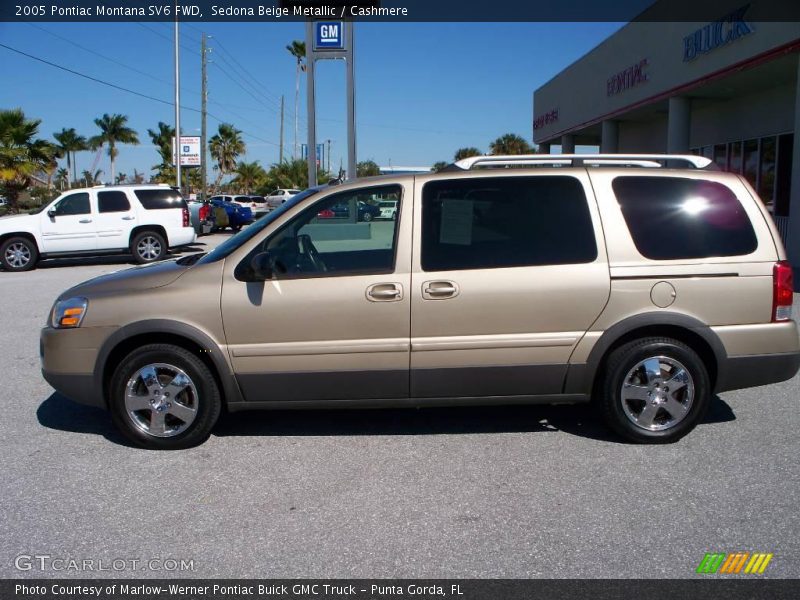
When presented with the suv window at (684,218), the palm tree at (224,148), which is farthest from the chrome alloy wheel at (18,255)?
the palm tree at (224,148)

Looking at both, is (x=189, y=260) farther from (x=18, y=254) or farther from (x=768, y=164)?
(x=768, y=164)

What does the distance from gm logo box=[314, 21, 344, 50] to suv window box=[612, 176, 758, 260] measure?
1539 cm

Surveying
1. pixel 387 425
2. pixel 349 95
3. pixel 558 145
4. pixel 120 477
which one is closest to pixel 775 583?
pixel 387 425

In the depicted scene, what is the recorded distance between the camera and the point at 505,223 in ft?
16.4

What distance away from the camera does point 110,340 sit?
4906mm

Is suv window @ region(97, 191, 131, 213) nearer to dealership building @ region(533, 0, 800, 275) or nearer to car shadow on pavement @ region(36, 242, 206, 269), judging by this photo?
car shadow on pavement @ region(36, 242, 206, 269)

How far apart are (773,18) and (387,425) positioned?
1301cm

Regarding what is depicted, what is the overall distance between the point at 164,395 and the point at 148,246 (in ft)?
44.9

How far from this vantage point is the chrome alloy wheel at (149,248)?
695 inches

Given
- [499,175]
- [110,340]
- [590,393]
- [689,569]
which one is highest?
[499,175]

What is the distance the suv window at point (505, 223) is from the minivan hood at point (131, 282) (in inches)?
67.2

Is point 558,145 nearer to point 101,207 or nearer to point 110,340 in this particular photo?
point 101,207

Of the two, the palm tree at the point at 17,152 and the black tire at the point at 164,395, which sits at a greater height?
the palm tree at the point at 17,152

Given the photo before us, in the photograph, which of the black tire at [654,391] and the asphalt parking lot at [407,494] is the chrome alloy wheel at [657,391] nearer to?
the black tire at [654,391]
